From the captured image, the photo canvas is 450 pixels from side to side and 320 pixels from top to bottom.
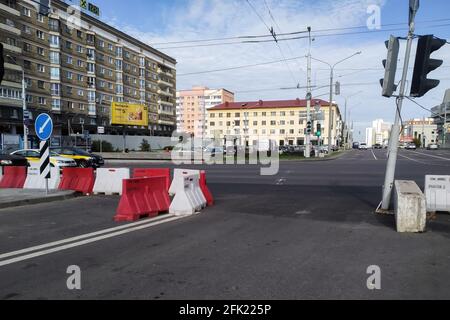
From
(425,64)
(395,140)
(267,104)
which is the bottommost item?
(395,140)

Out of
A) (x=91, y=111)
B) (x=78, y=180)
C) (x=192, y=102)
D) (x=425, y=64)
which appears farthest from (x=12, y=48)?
(x=192, y=102)

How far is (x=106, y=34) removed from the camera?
75.9m

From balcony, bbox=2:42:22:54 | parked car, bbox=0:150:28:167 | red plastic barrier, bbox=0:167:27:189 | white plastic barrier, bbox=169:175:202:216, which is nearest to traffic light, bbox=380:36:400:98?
white plastic barrier, bbox=169:175:202:216

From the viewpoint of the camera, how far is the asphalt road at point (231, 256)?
4.27 metres

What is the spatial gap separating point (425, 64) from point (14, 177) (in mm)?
13515

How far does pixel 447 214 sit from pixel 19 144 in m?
44.8

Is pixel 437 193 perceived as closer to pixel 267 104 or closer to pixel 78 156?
pixel 78 156

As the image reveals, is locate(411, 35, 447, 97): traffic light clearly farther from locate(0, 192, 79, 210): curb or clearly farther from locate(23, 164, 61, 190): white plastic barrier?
locate(23, 164, 61, 190): white plastic barrier

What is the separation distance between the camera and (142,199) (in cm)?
879

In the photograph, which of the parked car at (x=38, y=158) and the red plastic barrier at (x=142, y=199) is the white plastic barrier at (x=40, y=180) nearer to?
the red plastic barrier at (x=142, y=199)

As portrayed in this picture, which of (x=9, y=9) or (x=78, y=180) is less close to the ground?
(x=9, y=9)

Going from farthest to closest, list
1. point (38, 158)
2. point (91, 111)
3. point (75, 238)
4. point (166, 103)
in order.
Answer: point (166, 103)
point (91, 111)
point (38, 158)
point (75, 238)

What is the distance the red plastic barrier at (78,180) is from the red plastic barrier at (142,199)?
14.5 ft

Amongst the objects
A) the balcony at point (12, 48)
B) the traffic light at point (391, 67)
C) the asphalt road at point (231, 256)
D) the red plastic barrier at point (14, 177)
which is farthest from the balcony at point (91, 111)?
the traffic light at point (391, 67)
